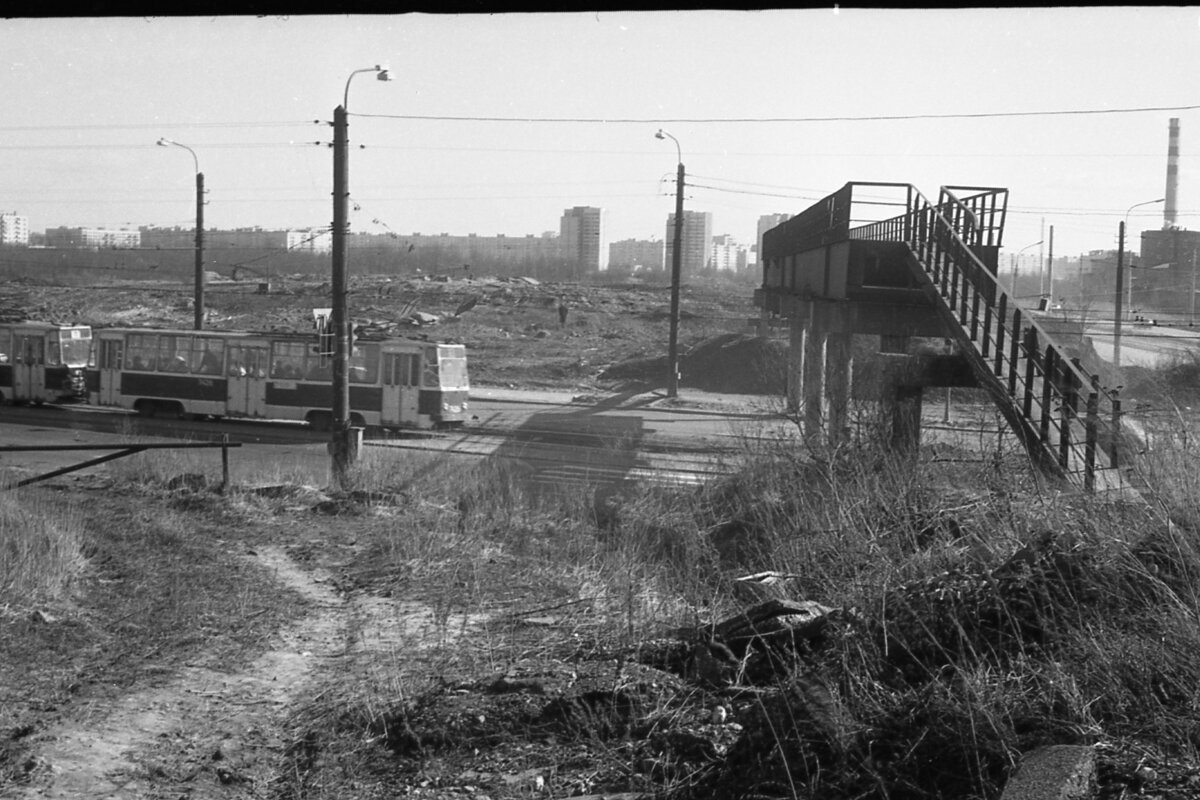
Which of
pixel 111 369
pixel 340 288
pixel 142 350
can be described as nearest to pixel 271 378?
pixel 142 350

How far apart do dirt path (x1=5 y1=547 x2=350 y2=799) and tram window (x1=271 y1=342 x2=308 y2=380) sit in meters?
22.1

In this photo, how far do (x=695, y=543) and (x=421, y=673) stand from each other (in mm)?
6090

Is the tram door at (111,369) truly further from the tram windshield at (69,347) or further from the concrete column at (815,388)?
the concrete column at (815,388)

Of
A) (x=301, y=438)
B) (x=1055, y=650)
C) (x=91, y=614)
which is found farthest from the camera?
(x=301, y=438)

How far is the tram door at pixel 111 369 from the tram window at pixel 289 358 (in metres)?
5.21

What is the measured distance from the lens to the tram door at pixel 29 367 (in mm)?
35312

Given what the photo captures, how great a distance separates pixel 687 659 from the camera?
6.93 m

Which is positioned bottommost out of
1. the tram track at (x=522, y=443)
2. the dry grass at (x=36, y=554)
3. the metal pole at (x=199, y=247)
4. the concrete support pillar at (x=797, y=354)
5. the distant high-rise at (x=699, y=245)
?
the tram track at (x=522, y=443)

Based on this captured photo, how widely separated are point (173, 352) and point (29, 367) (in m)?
7.44

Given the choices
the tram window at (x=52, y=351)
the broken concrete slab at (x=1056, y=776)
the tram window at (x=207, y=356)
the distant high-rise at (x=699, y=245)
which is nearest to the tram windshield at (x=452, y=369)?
the tram window at (x=207, y=356)

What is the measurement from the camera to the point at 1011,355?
41.5 feet

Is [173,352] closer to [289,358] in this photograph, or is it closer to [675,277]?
[289,358]

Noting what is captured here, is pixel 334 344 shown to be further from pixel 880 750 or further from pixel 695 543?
pixel 880 750

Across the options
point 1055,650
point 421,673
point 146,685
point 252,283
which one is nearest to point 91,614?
point 146,685
